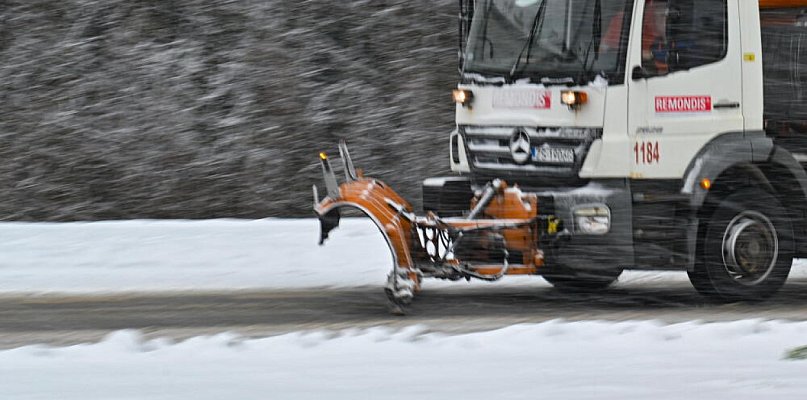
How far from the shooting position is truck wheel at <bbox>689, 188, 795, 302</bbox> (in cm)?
952

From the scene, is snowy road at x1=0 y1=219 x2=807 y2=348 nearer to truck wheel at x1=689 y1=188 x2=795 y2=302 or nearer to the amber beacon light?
truck wheel at x1=689 y1=188 x2=795 y2=302

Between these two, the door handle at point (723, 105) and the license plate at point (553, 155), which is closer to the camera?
the door handle at point (723, 105)

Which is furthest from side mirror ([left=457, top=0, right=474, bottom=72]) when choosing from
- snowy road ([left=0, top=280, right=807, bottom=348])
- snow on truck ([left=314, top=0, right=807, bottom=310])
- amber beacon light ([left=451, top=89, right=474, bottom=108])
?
snowy road ([left=0, top=280, right=807, bottom=348])

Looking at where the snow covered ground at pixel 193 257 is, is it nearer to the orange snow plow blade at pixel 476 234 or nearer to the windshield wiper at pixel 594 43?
the orange snow plow blade at pixel 476 234

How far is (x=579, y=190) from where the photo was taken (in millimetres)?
9266

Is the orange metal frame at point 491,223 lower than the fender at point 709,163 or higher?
lower

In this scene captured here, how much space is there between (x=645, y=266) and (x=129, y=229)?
209 inches

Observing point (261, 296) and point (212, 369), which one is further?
point (261, 296)

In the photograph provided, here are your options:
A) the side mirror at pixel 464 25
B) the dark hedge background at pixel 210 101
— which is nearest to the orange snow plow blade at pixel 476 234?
the side mirror at pixel 464 25

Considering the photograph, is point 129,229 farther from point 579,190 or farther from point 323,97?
point 323,97

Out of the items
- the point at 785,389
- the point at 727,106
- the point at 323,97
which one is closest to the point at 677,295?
the point at 727,106

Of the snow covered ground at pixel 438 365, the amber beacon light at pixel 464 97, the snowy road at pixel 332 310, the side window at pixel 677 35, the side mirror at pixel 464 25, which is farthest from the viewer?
the side mirror at pixel 464 25

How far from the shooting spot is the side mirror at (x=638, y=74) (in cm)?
912

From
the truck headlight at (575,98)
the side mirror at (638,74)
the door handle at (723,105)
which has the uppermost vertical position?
the side mirror at (638,74)
